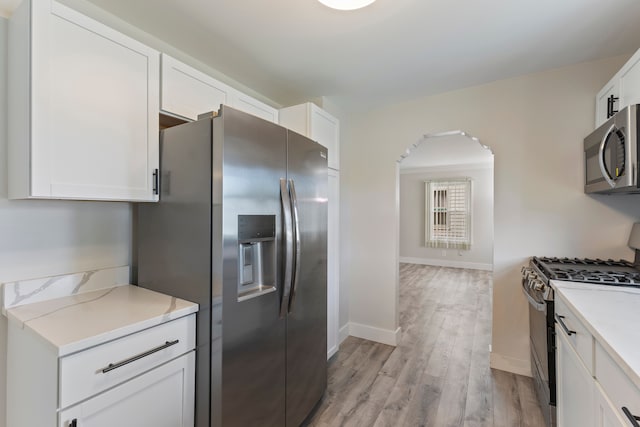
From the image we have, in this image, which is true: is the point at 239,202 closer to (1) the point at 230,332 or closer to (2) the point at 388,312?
(1) the point at 230,332

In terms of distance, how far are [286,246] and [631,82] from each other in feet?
7.15

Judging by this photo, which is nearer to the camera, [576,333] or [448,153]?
[576,333]

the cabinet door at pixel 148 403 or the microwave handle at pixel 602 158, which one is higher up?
the microwave handle at pixel 602 158

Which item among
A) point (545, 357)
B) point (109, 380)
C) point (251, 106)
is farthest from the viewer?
point (251, 106)

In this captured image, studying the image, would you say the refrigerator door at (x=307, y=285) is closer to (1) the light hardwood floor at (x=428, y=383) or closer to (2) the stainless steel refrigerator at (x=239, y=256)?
Result: (2) the stainless steel refrigerator at (x=239, y=256)

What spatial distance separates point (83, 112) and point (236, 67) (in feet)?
4.25

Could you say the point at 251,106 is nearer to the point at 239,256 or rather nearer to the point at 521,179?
the point at 239,256

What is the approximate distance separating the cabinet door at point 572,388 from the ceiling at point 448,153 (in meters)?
2.89

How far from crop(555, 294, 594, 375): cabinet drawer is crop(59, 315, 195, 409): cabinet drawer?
1.68 m

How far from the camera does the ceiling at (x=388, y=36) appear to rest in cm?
160

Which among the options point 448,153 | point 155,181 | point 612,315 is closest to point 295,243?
point 155,181

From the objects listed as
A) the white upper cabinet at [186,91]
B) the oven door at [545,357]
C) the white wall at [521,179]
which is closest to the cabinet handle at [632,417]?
the oven door at [545,357]

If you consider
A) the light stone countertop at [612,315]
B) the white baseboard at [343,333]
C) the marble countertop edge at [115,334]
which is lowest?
the white baseboard at [343,333]

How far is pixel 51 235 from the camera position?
143 cm
